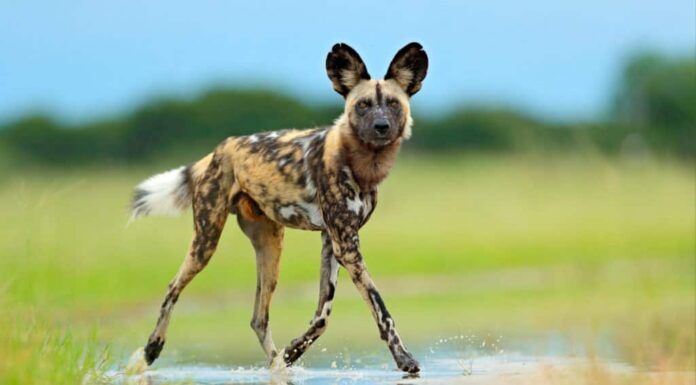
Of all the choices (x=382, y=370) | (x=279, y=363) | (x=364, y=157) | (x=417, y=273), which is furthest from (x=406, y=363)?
(x=417, y=273)

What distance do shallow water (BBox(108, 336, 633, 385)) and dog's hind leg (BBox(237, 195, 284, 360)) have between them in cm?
22

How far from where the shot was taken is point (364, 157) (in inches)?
297

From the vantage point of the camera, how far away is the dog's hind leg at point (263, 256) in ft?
27.1

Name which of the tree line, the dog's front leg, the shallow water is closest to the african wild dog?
the dog's front leg

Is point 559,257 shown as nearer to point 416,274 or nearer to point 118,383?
point 416,274

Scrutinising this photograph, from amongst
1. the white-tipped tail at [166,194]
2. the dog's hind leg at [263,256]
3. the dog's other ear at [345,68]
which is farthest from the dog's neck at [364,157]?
the white-tipped tail at [166,194]

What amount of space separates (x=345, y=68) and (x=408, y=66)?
1.08 ft

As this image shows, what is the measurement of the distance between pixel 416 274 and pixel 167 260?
3.10 metres

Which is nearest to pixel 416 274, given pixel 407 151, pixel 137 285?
pixel 137 285

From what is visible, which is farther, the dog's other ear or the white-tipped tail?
the white-tipped tail

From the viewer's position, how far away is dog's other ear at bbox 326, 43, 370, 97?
24.9 feet

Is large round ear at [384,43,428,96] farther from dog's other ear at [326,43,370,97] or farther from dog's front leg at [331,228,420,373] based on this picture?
dog's front leg at [331,228,420,373]

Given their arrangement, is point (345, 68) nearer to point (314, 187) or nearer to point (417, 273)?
point (314, 187)

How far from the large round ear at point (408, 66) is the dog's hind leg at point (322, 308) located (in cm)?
93
